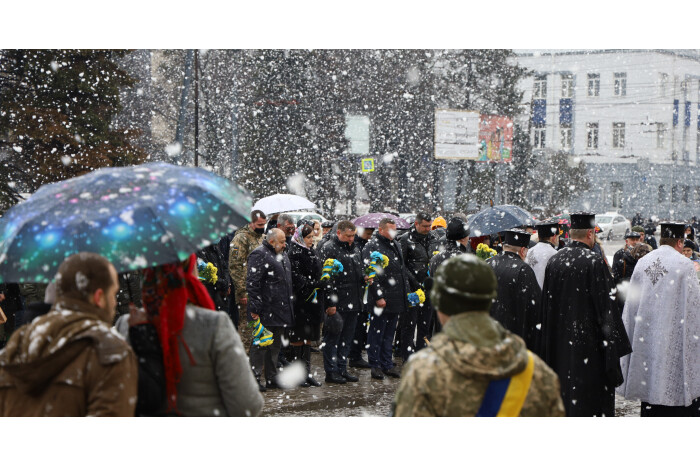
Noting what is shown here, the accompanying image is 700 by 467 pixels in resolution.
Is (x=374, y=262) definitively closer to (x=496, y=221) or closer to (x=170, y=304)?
(x=496, y=221)

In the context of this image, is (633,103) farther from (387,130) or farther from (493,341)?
(493,341)

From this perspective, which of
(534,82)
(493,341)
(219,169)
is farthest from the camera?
(534,82)

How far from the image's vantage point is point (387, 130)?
3086 cm

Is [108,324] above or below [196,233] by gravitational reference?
below

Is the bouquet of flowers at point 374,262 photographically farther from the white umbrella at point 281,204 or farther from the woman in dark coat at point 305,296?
the white umbrella at point 281,204

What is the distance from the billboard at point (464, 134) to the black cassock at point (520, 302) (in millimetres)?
24428

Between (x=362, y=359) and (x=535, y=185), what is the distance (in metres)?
28.9

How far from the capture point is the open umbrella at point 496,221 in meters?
8.72

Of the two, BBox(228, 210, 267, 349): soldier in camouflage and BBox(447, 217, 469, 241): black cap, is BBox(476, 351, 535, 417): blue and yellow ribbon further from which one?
BBox(228, 210, 267, 349): soldier in camouflage

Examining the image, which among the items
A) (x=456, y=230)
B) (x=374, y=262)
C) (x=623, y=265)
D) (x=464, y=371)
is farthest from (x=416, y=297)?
(x=464, y=371)

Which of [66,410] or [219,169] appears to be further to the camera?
[219,169]

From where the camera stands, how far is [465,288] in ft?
8.89

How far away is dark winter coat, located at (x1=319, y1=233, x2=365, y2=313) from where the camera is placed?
8.76 m

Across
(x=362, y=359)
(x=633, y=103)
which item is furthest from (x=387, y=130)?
(x=362, y=359)
